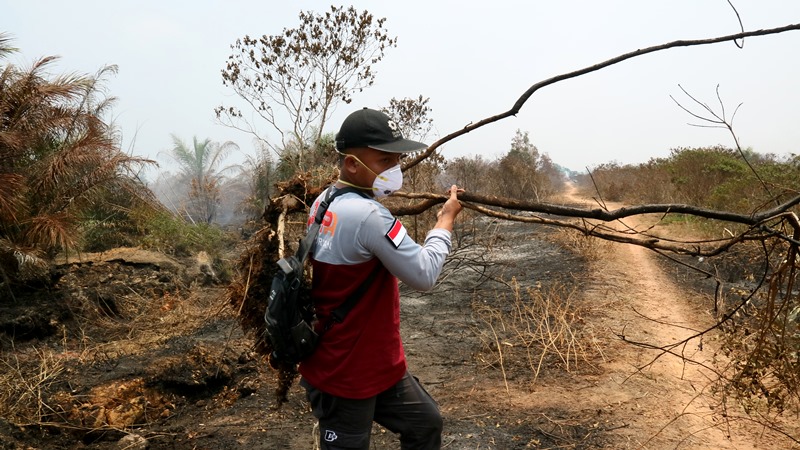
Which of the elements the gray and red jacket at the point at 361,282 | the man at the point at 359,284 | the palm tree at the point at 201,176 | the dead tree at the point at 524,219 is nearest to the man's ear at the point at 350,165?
the man at the point at 359,284

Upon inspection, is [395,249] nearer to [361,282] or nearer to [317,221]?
[361,282]

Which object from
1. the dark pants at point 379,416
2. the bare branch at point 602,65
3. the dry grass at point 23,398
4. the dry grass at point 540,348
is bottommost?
the dry grass at point 23,398

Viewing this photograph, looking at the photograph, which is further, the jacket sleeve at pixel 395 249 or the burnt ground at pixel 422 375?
the burnt ground at pixel 422 375

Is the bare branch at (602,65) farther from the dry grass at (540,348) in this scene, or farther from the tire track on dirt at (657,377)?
the dry grass at (540,348)

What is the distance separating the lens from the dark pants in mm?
2162

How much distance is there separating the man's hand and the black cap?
0.97 ft

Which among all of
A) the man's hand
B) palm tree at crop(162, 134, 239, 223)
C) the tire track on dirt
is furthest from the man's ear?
palm tree at crop(162, 134, 239, 223)

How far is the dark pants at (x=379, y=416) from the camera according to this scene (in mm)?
2162

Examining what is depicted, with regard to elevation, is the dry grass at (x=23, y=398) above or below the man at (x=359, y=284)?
below

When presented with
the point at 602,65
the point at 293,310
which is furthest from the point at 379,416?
the point at 602,65

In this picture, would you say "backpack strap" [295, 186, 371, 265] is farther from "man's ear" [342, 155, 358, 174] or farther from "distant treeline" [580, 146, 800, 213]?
"distant treeline" [580, 146, 800, 213]

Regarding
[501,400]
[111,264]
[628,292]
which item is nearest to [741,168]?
[628,292]

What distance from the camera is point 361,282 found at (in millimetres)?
2119

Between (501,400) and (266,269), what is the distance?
2460 millimetres
